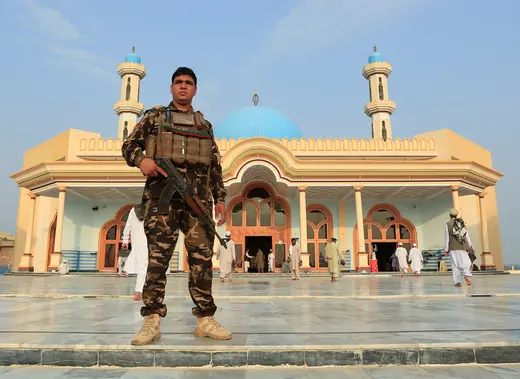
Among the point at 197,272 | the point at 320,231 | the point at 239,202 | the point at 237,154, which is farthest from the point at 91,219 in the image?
the point at 197,272

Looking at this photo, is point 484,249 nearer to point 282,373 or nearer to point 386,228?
point 386,228

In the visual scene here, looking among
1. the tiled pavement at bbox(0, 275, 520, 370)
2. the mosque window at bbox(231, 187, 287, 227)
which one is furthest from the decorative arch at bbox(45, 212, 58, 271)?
the tiled pavement at bbox(0, 275, 520, 370)

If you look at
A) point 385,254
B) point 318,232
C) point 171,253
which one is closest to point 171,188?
point 171,253

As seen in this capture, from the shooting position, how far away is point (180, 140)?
2926 mm

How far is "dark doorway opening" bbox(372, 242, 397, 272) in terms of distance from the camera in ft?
66.4

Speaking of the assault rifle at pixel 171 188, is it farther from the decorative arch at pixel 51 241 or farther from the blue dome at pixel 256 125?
the decorative arch at pixel 51 241

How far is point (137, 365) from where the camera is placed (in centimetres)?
221

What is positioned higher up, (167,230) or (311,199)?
(311,199)

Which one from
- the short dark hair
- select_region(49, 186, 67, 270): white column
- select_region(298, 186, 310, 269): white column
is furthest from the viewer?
select_region(49, 186, 67, 270): white column

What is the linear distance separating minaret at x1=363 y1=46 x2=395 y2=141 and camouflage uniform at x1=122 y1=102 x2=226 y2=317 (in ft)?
70.7

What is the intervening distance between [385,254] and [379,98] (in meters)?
9.72

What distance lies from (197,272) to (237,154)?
1300cm

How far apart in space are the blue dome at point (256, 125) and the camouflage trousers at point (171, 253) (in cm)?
1879

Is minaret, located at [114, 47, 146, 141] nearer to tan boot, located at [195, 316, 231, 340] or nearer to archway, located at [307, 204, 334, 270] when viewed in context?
archway, located at [307, 204, 334, 270]
